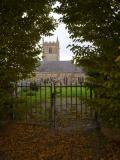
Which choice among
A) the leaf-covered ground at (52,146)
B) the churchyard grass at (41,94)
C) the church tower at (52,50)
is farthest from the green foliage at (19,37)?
the church tower at (52,50)

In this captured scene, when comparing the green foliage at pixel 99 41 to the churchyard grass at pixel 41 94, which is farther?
the churchyard grass at pixel 41 94

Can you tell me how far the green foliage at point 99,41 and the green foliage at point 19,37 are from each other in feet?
4.61

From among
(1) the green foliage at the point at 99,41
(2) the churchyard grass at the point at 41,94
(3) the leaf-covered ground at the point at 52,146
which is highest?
(1) the green foliage at the point at 99,41

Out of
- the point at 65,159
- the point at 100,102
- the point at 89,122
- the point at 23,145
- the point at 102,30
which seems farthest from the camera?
the point at 89,122

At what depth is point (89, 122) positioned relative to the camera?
13305 mm

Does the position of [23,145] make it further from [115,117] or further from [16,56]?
[115,117]

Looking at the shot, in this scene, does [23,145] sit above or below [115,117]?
below

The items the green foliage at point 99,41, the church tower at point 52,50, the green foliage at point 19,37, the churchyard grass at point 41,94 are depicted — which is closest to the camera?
the green foliage at point 99,41

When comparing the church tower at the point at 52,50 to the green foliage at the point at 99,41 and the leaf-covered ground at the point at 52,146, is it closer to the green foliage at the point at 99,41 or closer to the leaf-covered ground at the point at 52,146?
the leaf-covered ground at the point at 52,146

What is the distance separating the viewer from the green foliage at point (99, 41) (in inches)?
289

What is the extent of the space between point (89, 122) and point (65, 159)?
421 centimetres

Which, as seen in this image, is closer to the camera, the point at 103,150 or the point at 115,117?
the point at 115,117

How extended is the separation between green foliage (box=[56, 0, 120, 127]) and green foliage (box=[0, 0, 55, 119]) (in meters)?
1.40

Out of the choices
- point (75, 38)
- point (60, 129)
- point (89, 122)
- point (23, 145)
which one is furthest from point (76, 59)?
point (89, 122)
